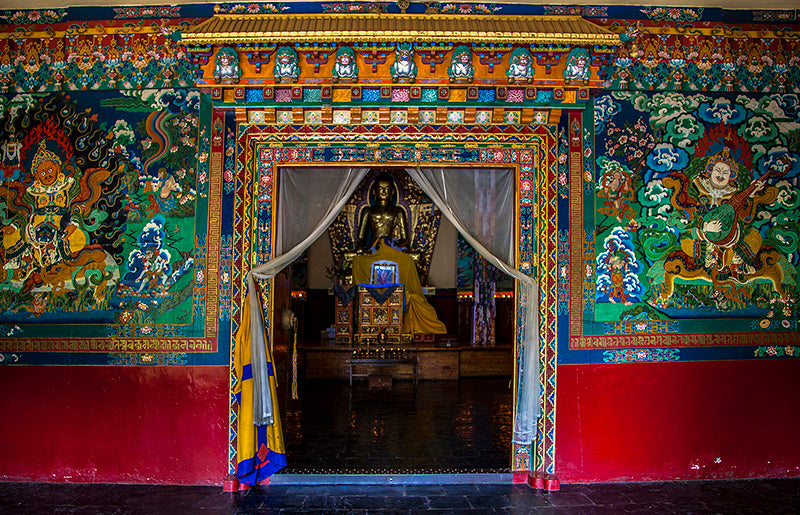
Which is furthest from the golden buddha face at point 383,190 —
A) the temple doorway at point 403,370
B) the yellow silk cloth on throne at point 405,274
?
the yellow silk cloth on throne at point 405,274

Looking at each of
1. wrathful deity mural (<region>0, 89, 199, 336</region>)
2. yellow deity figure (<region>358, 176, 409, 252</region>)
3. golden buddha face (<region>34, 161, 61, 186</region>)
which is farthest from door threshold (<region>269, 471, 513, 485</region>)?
yellow deity figure (<region>358, 176, 409, 252</region>)

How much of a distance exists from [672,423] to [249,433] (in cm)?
343

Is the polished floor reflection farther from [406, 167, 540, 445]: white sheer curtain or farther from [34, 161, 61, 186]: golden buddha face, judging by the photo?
[34, 161, 61, 186]: golden buddha face

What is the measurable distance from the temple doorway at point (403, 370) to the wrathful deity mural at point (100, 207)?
1.05 meters

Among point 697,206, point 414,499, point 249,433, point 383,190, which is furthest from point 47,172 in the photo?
point 383,190

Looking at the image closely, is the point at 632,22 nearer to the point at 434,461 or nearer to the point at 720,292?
the point at 720,292

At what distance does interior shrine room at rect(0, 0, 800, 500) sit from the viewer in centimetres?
460

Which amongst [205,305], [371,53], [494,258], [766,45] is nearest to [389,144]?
[371,53]

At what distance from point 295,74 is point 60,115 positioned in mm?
2154

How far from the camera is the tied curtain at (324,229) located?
4.54 metres

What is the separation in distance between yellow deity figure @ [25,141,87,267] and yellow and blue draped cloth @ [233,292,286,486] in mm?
1599

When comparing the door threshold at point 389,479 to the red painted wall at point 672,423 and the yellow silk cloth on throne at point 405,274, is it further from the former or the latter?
the yellow silk cloth on throne at point 405,274

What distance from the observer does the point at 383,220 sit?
1038 cm

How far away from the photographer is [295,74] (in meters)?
4.39
